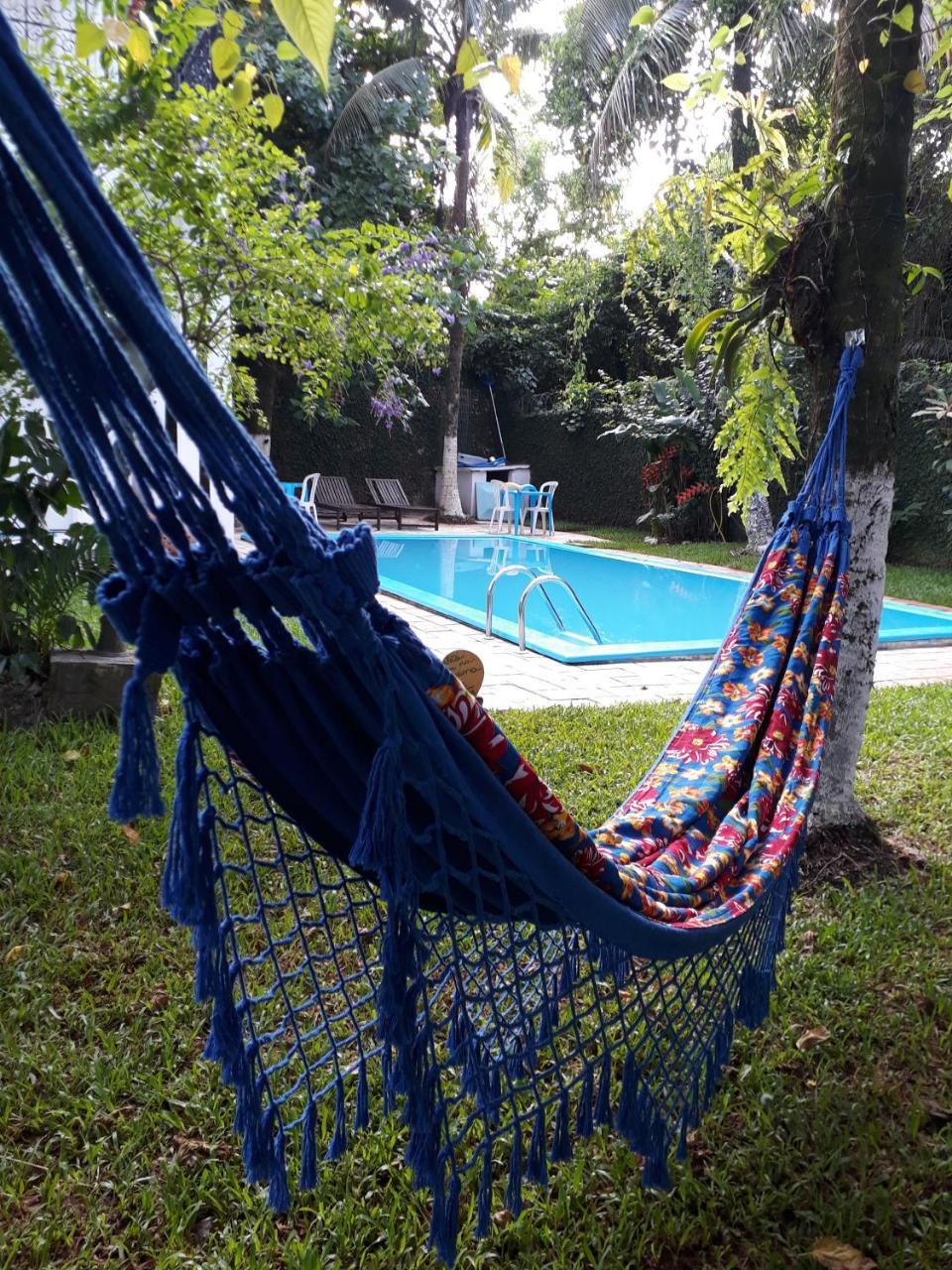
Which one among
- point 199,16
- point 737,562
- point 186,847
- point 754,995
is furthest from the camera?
point 737,562

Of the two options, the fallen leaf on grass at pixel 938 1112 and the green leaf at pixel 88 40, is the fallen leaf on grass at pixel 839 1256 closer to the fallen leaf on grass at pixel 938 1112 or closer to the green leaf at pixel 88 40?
the fallen leaf on grass at pixel 938 1112

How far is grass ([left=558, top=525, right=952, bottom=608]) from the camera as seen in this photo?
22.2ft

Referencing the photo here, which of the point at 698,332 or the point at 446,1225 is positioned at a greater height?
the point at 698,332

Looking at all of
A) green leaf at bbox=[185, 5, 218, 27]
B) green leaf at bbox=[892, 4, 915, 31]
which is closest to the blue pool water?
green leaf at bbox=[892, 4, 915, 31]

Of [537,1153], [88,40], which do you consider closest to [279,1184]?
[537,1153]

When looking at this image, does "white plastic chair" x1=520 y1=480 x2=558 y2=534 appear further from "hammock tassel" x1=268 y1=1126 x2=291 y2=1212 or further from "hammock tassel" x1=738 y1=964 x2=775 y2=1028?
"hammock tassel" x1=268 y1=1126 x2=291 y2=1212

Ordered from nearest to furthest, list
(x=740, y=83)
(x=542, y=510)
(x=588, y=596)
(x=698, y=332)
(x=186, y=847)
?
(x=186, y=847), (x=698, y=332), (x=588, y=596), (x=740, y=83), (x=542, y=510)

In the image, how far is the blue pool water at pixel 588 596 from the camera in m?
5.24

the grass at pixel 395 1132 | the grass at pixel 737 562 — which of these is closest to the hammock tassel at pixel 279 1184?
the grass at pixel 395 1132

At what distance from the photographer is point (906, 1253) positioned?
1196 mm

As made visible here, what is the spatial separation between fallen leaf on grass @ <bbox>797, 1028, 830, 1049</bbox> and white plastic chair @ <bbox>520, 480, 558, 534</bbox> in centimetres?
860

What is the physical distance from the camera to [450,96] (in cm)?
1093

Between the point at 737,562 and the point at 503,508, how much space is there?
10.6 feet

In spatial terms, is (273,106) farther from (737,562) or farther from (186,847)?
(737,562)
